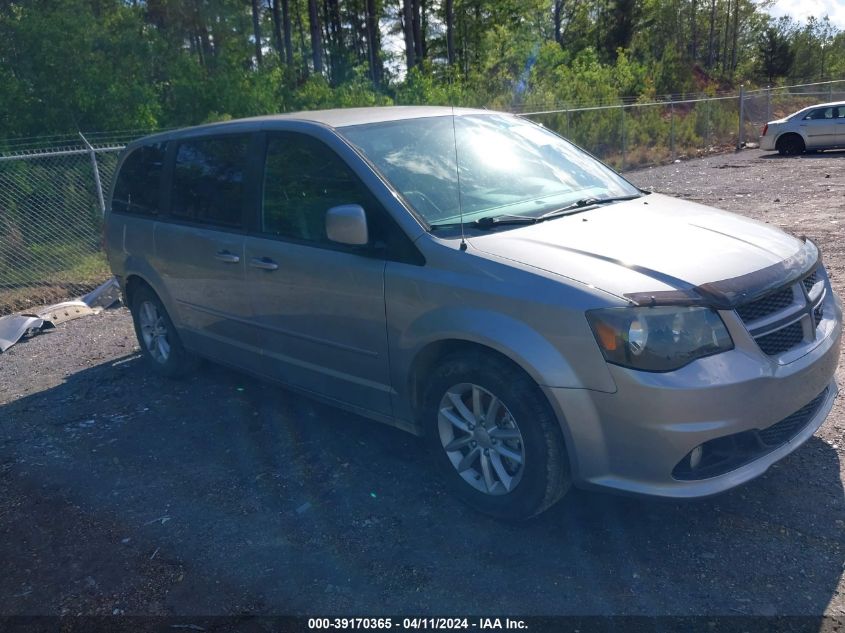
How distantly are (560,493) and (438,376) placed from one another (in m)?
0.78

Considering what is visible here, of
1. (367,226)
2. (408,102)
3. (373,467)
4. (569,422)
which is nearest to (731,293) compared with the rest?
(569,422)

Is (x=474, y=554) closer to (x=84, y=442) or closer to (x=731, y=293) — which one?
(x=731, y=293)

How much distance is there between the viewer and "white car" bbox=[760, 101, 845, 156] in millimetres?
20953

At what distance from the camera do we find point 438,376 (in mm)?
3773

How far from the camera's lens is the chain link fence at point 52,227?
9781 mm

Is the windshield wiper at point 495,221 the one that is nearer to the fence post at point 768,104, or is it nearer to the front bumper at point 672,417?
the front bumper at point 672,417

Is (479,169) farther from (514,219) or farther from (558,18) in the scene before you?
(558,18)

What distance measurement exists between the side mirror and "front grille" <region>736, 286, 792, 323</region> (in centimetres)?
176

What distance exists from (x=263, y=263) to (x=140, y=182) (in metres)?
2.05

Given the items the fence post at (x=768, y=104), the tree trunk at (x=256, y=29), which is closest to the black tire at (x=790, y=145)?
the fence post at (x=768, y=104)

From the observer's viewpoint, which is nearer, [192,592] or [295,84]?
[192,592]

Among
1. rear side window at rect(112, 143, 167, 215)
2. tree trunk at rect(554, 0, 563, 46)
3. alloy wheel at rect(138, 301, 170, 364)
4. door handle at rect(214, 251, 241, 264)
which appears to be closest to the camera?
door handle at rect(214, 251, 241, 264)

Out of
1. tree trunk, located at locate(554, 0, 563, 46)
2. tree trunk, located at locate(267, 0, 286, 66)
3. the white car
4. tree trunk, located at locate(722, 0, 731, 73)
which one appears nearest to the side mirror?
the white car

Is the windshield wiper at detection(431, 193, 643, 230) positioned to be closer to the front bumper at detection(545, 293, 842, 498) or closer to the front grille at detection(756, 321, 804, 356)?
the front bumper at detection(545, 293, 842, 498)
